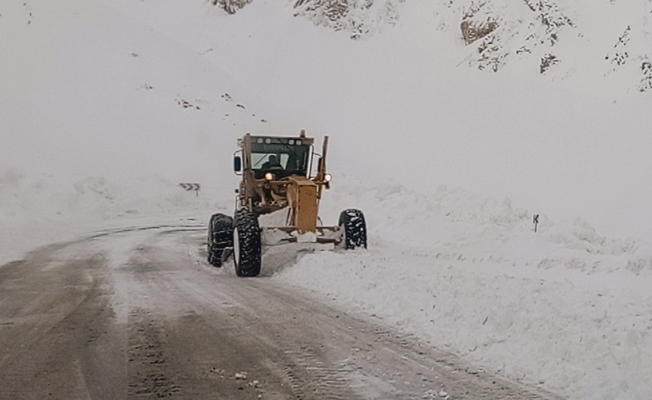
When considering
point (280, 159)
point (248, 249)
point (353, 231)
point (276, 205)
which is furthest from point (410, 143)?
point (248, 249)

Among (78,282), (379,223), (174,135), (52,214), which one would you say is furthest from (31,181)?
(78,282)

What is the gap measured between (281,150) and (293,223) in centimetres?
183

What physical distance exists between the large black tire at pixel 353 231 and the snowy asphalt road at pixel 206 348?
6.57ft

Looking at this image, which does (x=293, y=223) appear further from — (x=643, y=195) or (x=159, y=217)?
(x=643, y=195)

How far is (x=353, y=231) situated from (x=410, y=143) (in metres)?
27.0

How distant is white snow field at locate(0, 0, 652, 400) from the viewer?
20.7 ft

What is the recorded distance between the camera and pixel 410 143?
36.6 metres

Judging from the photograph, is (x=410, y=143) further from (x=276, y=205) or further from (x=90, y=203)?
(x=276, y=205)

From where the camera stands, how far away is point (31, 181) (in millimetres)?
24312

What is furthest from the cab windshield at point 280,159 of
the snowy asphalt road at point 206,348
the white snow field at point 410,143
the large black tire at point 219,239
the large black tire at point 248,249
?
the snowy asphalt road at point 206,348

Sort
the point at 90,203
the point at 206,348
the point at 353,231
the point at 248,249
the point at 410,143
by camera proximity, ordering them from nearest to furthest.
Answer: the point at 206,348 < the point at 248,249 < the point at 353,231 < the point at 90,203 < the point at 410,143

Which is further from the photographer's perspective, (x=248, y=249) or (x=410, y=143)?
(x=410, y=143)

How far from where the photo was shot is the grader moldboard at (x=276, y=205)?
9.33 m

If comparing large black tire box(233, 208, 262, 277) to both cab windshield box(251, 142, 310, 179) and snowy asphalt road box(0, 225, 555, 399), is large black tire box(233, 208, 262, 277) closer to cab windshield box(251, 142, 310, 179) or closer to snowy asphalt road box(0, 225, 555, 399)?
snowy asphalt road box(0, 225, 555, 399)
